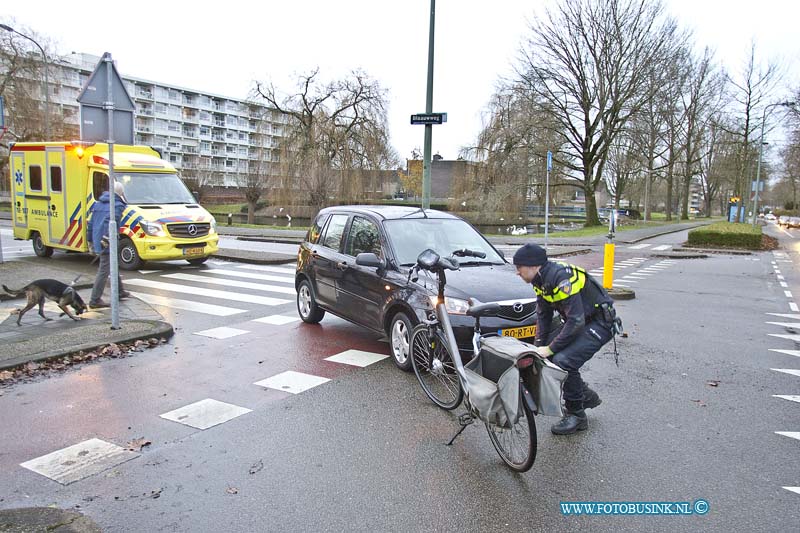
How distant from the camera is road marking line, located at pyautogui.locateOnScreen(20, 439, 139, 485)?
3852mm

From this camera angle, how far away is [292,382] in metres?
5.82

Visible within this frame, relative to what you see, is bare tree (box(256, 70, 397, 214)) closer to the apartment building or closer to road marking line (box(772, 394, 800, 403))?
the apartment building

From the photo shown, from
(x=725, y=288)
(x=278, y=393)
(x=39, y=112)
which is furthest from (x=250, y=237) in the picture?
(x=39, y=112)

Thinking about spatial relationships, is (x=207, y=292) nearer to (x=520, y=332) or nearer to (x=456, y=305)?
(x=456, y=305)

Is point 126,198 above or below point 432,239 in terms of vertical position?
above

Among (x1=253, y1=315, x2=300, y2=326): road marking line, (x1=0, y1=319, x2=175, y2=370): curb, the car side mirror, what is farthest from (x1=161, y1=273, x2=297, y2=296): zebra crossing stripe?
the car side mirror

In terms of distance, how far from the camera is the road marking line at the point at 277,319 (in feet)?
28.3

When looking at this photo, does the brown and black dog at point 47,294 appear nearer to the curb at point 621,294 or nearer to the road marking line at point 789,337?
the curb at point 621,294

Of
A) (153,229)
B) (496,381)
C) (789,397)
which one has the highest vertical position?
(153,229)

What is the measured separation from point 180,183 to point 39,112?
3355 cm

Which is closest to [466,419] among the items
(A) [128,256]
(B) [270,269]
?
(B) [270,269]

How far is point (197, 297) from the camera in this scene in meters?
10.7

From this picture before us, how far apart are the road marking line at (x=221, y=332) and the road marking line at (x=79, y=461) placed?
3426 mm

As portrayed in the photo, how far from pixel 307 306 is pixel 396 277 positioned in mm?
2611
